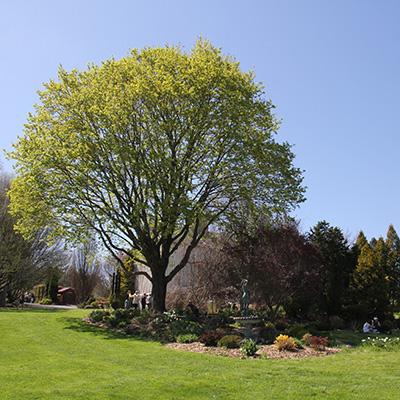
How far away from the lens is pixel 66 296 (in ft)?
165

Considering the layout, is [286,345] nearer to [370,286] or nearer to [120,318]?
[120,318]

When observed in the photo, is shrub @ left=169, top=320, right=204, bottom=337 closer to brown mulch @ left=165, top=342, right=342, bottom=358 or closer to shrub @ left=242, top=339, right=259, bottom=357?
brown mulch @ left=165, top=342, right=342, bottom=358

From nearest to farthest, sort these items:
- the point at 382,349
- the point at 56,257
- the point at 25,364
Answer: the point at 25,364 → the point at 382,349 → the point at 56,257

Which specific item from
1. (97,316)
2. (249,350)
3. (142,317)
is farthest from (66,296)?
(249,350)

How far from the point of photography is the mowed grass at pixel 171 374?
27.0ft

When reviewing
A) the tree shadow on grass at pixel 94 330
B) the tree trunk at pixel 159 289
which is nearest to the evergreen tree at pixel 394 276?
the tree trunk at pixel 159 289

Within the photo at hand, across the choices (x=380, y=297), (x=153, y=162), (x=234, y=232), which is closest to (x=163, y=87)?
(x=153, y=162)

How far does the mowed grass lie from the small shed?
35.6 m

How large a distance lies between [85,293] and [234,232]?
29.6m

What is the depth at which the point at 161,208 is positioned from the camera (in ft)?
62.8

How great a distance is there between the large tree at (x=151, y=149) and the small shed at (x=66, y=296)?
30431 millimetres

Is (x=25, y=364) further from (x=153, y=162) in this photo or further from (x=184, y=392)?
(x=153, y=162)

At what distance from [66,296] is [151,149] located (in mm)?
36988

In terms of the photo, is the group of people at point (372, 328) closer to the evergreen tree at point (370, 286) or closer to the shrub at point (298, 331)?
the evergreen tree at point (370, 286)
